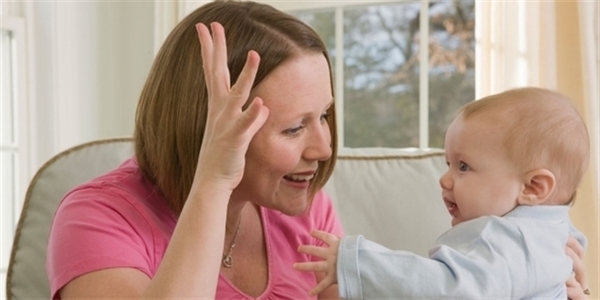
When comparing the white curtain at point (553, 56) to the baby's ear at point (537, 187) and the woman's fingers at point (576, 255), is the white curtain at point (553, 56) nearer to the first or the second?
the woman's fingers at point (576, 255)

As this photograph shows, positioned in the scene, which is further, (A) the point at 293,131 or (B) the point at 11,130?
(B) the point at 11,130

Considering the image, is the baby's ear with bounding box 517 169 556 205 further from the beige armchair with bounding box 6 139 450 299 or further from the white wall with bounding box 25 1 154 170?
the white wall with bounding box 25 1 154 170

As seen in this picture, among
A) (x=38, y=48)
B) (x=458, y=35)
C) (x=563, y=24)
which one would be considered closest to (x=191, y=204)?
(x=563, y=24)

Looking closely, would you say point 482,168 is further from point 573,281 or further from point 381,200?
point 381,200

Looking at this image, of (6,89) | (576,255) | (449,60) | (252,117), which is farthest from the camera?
(449,60)

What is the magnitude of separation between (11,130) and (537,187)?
91.0 inches

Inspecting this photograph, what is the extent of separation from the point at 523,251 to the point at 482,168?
0.17m

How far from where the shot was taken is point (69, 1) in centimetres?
329

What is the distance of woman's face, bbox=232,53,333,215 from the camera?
1.41m

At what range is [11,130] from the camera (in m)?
3.12

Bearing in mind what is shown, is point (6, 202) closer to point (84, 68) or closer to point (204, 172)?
point (84, 68)

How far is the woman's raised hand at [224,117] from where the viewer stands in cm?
116

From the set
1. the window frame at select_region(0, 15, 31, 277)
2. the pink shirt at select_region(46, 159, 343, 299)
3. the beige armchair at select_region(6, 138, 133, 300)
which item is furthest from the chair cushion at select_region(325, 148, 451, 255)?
the window frame at select_region(0, 15, 31, 277)

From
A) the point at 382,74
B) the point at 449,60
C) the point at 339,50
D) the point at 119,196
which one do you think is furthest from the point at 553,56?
the point at 382,74
